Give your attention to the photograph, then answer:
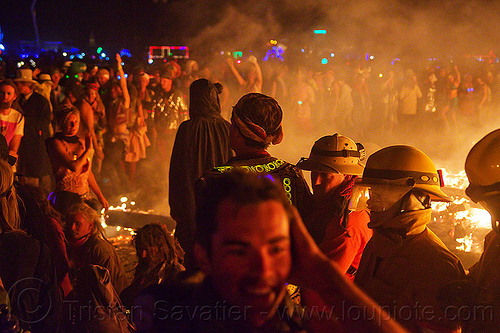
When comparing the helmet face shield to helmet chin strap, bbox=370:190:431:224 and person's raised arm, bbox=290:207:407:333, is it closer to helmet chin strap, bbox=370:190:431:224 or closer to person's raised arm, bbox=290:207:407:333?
helmet chin strap, bbox=370:190:431:224

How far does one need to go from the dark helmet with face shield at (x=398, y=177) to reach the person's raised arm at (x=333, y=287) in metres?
1.14

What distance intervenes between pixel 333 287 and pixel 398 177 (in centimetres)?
124

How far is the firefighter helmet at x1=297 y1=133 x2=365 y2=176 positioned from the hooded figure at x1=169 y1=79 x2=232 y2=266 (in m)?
1.24

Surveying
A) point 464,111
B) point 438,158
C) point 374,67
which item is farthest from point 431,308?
point 374,67

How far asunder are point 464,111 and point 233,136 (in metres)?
12.7

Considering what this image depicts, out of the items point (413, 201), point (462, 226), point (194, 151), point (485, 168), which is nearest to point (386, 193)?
point (413, 201)

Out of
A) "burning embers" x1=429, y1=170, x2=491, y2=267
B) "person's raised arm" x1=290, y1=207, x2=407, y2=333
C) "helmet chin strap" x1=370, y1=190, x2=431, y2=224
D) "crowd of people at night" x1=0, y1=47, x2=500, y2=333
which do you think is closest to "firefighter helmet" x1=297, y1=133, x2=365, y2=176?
"crowd of people at night" x1=0, y1=47, x2=500, y2=333

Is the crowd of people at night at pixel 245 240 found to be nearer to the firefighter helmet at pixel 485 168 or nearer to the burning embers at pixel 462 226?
the firefighter helmet at pixel 485 168

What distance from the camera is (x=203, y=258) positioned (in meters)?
1.29

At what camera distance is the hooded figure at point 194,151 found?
4.31m

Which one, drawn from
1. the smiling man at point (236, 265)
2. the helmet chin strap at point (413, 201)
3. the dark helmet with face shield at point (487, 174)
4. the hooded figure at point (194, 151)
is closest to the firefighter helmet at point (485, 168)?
the dark helmet with face shield at point (487, 174)

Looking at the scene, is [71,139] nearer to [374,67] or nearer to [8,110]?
[8,110]

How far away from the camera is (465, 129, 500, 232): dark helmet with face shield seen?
1859 millimetres

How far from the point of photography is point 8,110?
295 inches
